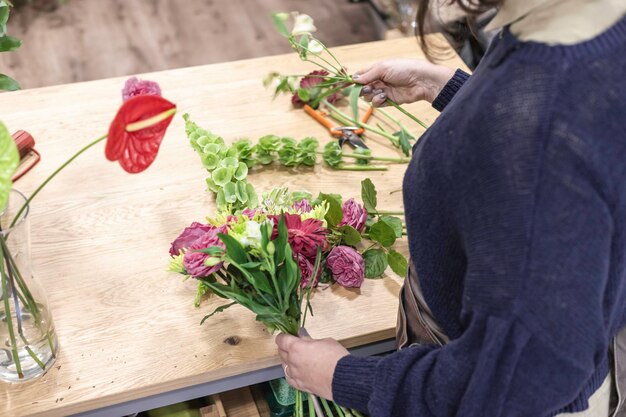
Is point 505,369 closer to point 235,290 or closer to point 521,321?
point 521,321

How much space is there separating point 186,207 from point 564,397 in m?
0.76

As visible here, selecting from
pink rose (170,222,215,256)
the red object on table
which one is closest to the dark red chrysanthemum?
pink rose (170,222,215,256)

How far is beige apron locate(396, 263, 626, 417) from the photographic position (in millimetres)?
929

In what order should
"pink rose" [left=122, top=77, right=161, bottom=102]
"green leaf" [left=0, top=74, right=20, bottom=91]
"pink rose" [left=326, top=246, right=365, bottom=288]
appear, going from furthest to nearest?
1. "pink rose" [left=122, top=77, right=161, bottom=102]
2. "pink rose" [left=326, top=246, right=365, bottom=288]
3. "green leaf" [left=0, top=74, right=20, bottom=91]

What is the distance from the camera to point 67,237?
1.22m

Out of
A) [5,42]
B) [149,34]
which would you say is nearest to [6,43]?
[5,42]

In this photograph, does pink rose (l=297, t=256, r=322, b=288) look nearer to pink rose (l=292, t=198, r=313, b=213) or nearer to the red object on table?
pink rose (l=292, t=198, r=313, b=213)

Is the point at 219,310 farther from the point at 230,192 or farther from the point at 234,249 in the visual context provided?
the point at 230,192

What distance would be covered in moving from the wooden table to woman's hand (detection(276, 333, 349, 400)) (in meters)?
0.07

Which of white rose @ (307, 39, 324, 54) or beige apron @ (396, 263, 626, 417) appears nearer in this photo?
beige apron @ (396, 263, 626, 417)

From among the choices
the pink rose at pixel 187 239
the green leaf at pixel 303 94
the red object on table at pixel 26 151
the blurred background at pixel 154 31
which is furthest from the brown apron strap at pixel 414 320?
the blurred background at pixel 154 31

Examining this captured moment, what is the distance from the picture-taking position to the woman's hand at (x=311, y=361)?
958mm

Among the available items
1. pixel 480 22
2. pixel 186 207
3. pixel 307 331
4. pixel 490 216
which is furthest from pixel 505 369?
pixel 480 22

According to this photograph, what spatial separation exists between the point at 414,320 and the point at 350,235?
218mm
